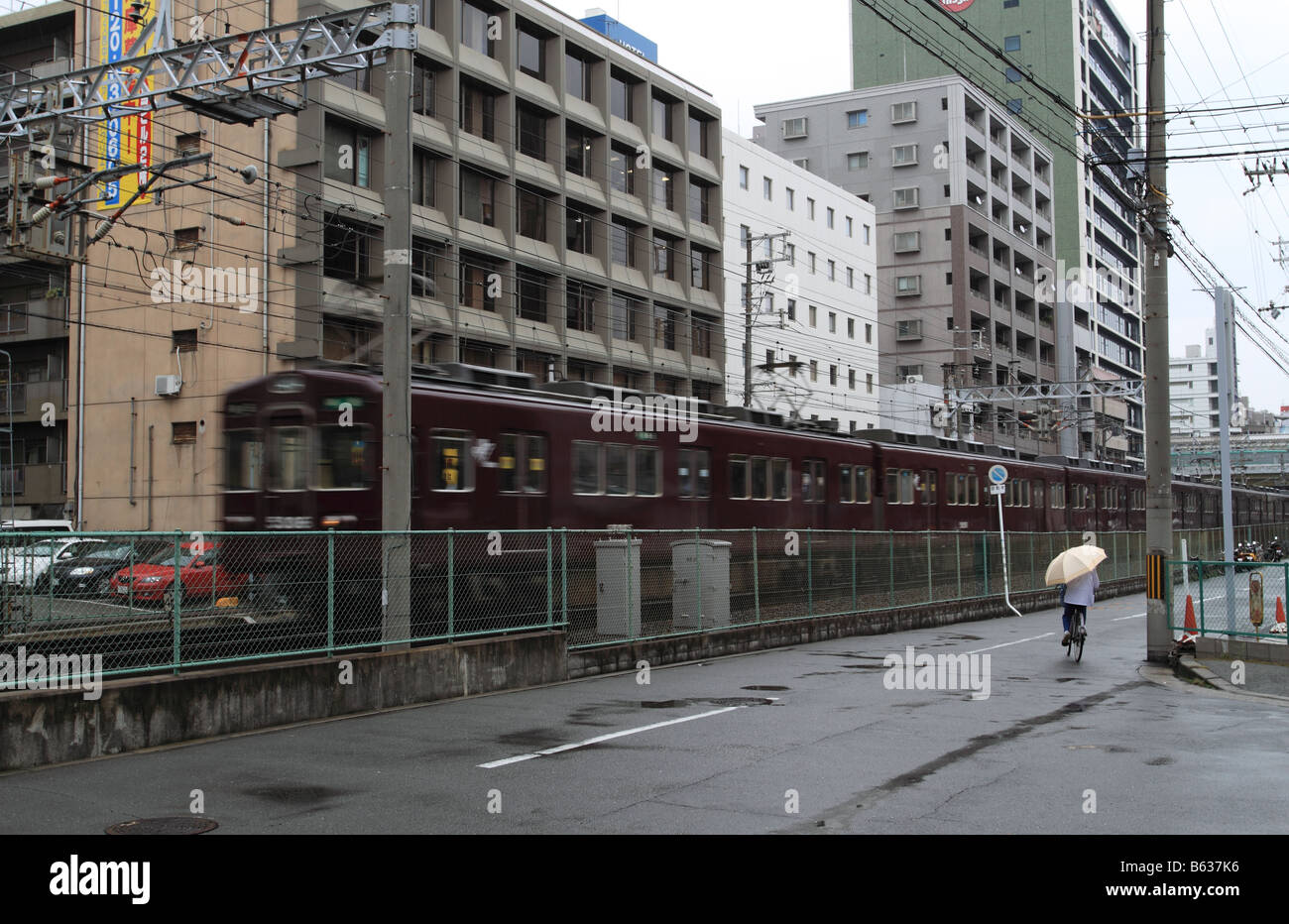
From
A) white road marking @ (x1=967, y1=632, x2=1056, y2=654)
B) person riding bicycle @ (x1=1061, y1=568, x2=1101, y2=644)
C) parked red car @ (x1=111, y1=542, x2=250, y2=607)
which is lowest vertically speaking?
white road marking @ (x1=967, y1=632, x2=1056, y2=654)

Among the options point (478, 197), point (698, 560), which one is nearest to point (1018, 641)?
point (698, 560)

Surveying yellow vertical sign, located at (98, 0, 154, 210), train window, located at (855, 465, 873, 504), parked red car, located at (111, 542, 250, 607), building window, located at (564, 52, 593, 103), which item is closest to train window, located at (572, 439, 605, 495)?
parked red car, located at (111, 542, 250, 607)

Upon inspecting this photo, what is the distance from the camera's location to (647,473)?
2128cm

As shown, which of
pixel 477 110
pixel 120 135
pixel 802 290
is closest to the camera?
pixel 120 135

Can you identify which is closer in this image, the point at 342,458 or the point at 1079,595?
the point at 342,458

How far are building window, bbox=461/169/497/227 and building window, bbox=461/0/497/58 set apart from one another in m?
3.95

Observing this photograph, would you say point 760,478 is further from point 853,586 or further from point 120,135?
point 120,135

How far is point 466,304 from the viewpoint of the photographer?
3744 cm

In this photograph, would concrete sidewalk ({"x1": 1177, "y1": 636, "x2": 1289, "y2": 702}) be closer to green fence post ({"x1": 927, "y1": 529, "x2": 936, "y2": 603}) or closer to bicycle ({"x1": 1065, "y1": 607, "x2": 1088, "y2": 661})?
bicycle ({"x1": 1065, "y1": 607, "x2": 1088, "y2": 661})

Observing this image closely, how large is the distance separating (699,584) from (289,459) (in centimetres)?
582

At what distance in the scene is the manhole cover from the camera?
684cm

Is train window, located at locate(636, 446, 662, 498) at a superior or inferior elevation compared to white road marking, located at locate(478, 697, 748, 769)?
superior

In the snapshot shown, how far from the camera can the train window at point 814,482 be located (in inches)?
1054

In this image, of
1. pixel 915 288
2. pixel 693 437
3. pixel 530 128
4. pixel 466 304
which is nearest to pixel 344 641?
pixel 693 437
